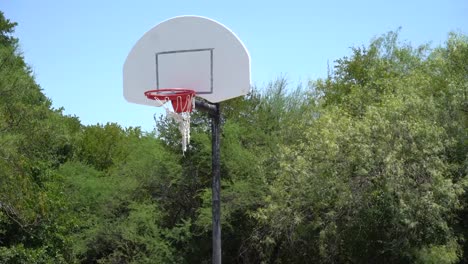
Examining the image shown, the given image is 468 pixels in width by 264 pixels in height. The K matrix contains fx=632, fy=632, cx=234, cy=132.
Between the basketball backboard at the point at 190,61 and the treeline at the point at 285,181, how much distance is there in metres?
6.34

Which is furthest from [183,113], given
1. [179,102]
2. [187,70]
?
[187,70]

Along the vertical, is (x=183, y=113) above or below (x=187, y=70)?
below

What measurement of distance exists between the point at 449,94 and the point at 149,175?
33.8 ft

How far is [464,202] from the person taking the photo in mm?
14094

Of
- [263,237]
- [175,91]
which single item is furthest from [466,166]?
[175,91]

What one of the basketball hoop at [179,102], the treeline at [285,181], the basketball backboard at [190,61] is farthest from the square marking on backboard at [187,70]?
the treeline at [285,181]

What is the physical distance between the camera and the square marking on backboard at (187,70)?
7754mm

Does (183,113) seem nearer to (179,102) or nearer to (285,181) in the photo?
(179,102)

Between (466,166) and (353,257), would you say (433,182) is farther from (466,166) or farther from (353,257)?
(353,257)

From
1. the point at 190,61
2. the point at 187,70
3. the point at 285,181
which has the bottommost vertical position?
the point at 285,181

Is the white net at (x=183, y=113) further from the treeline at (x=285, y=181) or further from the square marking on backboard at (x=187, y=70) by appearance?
the treeline at (x=285, y=181)

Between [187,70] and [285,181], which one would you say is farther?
[285,181]

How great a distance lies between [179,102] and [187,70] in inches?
17.0

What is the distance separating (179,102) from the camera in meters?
7.67
